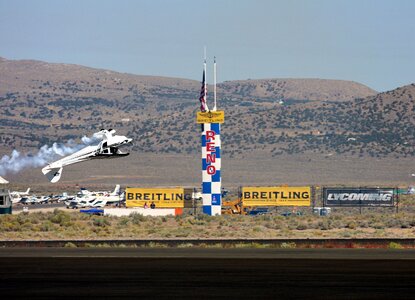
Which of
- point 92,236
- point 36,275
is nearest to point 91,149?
point 92,236

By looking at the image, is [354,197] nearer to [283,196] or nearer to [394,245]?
[283,196]

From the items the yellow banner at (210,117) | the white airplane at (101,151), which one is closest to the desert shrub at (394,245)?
the white airplane at (101,151)

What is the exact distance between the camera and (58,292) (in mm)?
27750

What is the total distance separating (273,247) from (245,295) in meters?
19.5

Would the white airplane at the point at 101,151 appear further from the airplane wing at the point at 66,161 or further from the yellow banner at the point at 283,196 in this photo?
the yellow banner at the point at 283,196

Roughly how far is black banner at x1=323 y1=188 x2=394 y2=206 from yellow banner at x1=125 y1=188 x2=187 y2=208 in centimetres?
1256

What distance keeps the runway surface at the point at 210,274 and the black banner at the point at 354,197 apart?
1537 inches

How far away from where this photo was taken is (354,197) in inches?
3273

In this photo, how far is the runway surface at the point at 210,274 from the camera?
2747 centimetres

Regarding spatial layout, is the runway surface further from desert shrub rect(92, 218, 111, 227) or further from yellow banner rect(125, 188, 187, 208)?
yellow banner rect(125, 188, 187, 208)

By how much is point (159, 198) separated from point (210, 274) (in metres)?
56.4

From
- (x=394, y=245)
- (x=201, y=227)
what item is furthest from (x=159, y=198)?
(x=394, y=245)

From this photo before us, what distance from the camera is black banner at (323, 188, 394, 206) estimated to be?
8250cm

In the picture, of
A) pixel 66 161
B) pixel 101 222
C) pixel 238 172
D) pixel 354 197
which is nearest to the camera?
pixel 66 161
